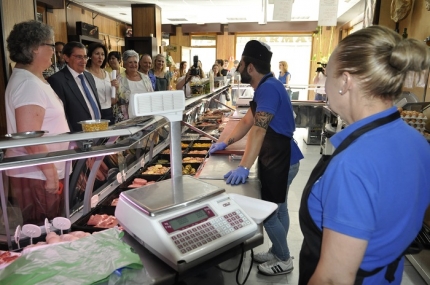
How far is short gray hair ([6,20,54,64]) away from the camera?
2111 millimetres

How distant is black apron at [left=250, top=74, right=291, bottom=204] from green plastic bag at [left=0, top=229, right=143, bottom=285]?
1454 mm

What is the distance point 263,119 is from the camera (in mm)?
2104

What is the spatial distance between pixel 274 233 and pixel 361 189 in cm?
177

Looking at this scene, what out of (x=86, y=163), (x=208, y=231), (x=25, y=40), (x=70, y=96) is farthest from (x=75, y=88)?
(x=208, y=231)

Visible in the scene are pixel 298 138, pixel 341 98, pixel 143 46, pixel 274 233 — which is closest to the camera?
pixel 341 98

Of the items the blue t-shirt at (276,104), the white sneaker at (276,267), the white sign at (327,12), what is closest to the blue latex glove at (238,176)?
the blue t-shirt at (276,104)

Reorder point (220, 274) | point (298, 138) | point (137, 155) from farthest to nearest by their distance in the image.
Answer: point (298, 138), point (137, 155), point (220, 274)

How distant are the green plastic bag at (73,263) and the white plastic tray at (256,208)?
1.70ft

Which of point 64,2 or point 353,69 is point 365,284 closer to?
point 353,69

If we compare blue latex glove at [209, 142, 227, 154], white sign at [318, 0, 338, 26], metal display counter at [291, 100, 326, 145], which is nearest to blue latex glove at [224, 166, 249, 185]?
blue latex glove at [209, 142, 227, 154]

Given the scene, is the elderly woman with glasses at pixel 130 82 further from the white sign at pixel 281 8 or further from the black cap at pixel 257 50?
the black cap at pixel 257 50

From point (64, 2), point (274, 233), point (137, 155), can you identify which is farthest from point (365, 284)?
point (64, 2)

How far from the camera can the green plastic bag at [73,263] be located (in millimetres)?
840

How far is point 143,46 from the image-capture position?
8789 millimetres
